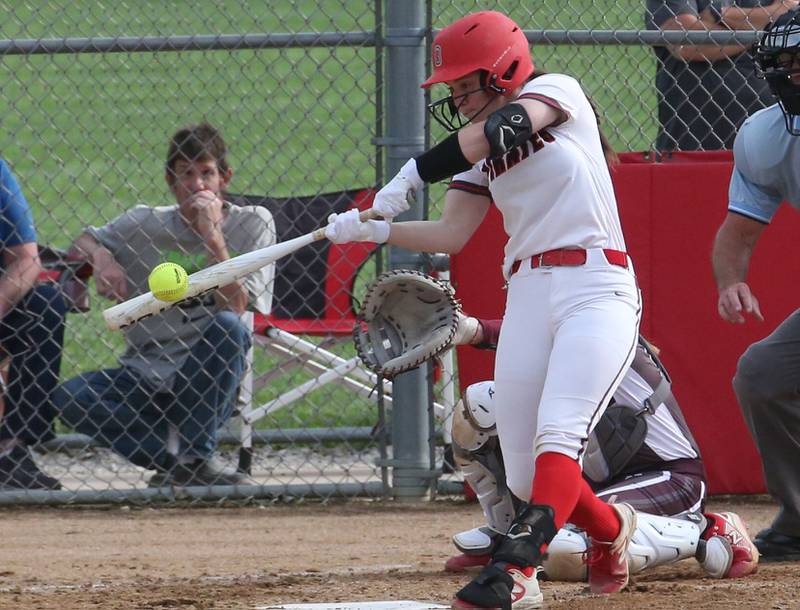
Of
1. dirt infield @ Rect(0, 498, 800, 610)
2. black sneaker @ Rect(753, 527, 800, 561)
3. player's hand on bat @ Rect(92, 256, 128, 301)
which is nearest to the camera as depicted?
dirt infield @ Rect(0, 498, 800, 610)

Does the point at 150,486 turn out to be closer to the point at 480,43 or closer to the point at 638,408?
the point at 638,408

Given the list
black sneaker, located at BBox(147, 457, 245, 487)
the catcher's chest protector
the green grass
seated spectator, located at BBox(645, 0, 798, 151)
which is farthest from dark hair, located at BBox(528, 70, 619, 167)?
the green grass

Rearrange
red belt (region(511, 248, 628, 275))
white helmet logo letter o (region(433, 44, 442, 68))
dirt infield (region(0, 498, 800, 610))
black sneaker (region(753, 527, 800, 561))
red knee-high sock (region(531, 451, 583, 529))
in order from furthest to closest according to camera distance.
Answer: black sneaker (region(753, 527, 800, 561)), dirt infield (region(0, 498, 800, 610)), white helmet logo letter o (region(433, 44, 442, 68)), red belt (region(511, 248, 628, 275)), red knee-high sock (region(531, 451, 583, 529))

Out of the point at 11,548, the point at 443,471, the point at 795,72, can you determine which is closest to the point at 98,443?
the point at 11,548

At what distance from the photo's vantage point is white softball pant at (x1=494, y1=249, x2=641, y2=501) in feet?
11.3

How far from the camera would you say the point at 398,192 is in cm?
379

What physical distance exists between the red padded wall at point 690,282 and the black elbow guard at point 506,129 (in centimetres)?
182

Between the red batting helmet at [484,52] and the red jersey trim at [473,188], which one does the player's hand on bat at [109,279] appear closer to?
the red jersey trim at [473,188]

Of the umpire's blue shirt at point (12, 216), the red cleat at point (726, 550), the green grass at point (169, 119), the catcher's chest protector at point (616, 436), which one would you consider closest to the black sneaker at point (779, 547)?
the red cleat at point (726, 550)

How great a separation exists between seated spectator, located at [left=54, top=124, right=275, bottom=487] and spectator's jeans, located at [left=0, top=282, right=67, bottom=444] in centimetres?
10

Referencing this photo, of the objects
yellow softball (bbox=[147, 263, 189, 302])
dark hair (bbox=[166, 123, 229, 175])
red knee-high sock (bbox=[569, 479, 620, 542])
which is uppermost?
dark hair (bbox=[166, 123, 229, 175])

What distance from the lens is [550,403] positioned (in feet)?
11.3

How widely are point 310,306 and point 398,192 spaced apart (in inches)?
117

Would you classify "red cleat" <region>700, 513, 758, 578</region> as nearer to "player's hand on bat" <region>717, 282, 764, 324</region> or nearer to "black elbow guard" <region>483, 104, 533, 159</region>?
"player's hand on bat" <region>717, 282, 764, 324</region>
